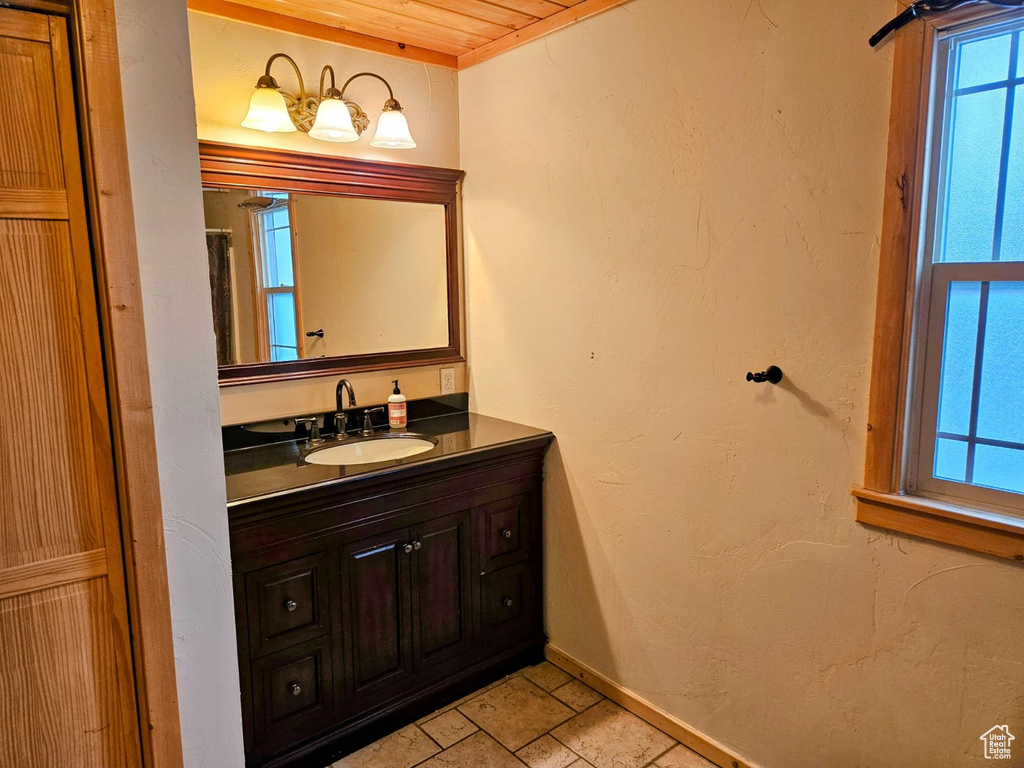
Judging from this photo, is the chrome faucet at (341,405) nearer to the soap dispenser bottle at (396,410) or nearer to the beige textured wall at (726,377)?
the soap dispenser bottle at (396,410)

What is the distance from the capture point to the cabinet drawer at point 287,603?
184 centimetres

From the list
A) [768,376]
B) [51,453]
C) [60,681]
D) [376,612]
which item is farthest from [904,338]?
[60,681]

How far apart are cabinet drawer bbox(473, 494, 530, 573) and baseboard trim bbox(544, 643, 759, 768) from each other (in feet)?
1.41

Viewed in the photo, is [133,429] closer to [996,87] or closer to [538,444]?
[538,444]

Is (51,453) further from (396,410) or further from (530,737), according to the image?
(530,737)

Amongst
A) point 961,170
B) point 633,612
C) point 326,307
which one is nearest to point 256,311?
point 326,307

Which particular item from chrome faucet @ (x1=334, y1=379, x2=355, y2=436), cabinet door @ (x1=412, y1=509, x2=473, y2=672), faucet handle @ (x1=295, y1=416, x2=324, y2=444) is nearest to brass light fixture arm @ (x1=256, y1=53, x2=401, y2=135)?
chrome faucet @ (x1=334, y1=379, x2=355, y2=436)

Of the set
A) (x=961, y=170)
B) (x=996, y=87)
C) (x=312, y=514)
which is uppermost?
(x=996, y=87)

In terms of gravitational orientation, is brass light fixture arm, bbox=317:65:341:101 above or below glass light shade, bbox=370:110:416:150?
above

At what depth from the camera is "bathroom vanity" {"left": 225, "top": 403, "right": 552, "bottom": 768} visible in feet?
6.11

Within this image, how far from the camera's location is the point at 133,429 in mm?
1241

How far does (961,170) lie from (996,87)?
0.17 m

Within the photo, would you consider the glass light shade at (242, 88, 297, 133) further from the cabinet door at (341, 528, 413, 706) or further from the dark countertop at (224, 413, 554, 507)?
the cabinet door at (341, 528, 413, 706)

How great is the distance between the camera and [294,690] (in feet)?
6.35
